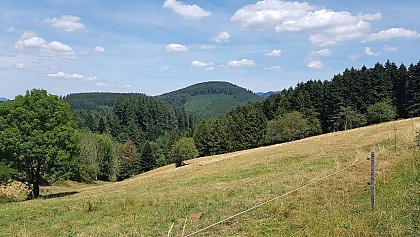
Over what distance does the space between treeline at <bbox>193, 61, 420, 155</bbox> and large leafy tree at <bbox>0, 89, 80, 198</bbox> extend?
53.7 metres

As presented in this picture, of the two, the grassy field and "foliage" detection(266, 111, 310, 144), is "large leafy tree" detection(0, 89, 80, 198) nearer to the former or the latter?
the grassy field

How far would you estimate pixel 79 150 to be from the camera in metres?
34.3

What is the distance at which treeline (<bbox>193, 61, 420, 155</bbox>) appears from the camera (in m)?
73.8

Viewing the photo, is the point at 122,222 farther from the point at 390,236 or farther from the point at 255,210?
the point at 390,236

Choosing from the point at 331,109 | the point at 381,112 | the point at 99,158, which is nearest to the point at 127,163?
the point at 99,158

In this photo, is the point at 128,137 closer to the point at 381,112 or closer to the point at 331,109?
the point at 331,109

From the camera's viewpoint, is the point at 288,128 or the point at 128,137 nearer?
the point at 288,128

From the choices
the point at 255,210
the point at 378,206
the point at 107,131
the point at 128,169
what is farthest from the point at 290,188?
the point at 107,131

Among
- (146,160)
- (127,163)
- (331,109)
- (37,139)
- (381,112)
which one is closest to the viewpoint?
(37,139)

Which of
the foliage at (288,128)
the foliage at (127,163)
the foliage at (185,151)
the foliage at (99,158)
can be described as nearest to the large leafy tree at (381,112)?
the foliage at (288,128)

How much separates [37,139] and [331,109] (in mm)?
64870

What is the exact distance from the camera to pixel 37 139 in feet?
101

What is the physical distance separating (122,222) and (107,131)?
479ft

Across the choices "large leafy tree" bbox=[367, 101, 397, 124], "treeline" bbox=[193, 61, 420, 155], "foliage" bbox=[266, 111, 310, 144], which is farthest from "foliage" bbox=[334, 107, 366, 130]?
"foliage" bbox=[266, 111, 310, 144]
